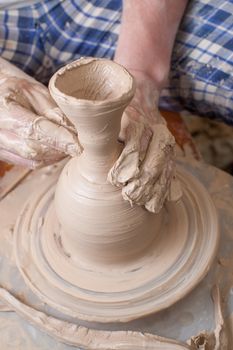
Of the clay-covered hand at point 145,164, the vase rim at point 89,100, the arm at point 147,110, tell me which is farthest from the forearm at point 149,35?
the vase rim at point 89,100

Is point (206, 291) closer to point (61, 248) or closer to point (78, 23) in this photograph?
point (61, 248)

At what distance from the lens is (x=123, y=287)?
134 centimetres

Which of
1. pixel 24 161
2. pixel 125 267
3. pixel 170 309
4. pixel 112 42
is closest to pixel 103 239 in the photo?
pixel 125 267

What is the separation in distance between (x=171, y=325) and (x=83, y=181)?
40 centimetres

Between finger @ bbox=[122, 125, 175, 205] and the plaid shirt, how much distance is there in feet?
1.79

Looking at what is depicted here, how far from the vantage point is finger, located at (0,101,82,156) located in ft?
4.17

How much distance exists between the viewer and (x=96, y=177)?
4.16ft

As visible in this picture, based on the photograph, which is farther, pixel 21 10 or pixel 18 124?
pixel 21 10

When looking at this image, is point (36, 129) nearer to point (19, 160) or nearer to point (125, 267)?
point (19, 160)

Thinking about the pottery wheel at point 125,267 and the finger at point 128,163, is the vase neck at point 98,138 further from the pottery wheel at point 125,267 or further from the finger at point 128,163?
the pottery wheel at point 125,267

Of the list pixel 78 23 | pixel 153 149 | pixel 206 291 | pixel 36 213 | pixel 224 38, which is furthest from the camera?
pixel 78 23

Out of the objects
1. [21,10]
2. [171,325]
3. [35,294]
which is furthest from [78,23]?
[171,325]

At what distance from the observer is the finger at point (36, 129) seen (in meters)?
1.27

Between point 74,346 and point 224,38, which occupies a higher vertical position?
point 224,38
